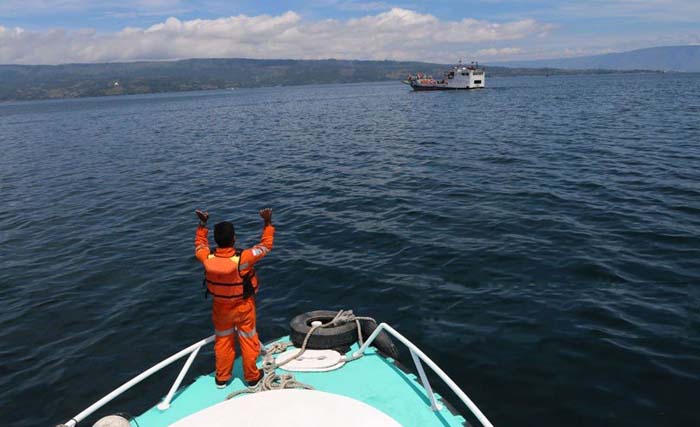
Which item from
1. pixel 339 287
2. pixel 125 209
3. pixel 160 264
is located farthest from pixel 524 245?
pixel 125 209

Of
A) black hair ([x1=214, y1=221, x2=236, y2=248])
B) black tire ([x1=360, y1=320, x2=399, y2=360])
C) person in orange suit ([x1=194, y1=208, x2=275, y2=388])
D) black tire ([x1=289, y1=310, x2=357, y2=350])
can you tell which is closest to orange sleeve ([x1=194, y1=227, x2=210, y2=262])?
person in orange suit ([x1=194, y1=208, x2=275, y2=388])

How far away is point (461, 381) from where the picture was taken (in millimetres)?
8625

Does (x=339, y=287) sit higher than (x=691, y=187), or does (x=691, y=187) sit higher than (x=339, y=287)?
(x=691, y=187)

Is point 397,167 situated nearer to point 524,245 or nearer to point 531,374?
point 524,245

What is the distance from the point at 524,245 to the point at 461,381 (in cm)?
747

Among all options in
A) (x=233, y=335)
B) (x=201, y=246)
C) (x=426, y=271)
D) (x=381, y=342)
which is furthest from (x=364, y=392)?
(x=426, y=271)

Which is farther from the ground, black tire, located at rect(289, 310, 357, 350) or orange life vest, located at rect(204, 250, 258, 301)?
orange life vest, located at rect(204, 250, 258, 301)

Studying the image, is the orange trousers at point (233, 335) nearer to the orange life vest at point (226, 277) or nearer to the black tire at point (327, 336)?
the orange life vest at point (226, 277)

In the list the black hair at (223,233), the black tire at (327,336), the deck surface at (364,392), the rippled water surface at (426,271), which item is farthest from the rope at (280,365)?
the rippled water surface at (426,271)

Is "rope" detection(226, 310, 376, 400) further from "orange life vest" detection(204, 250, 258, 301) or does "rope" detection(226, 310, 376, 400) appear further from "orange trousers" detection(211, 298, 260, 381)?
"orange life vest" detection(204, 250, 258, 301)

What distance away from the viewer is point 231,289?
6.73m

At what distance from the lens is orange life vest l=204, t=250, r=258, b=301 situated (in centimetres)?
662

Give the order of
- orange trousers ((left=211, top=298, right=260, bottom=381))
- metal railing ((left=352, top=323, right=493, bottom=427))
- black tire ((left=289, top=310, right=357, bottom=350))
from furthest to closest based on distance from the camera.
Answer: black tire ((left=289, top=310, right=357, bottom=350)), orange trousers ((left=211, top=298, right=260, bottom=381)), metal railing ((left=352, top=323, right=493, bottom=427))

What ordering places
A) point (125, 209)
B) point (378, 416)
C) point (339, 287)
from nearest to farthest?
point (378, 416) < point (339, 287) < point (125, 209)
